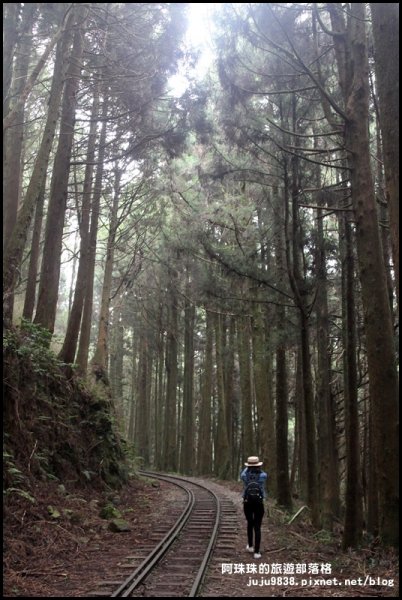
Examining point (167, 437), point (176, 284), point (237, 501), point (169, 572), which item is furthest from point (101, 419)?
point (167, 437)

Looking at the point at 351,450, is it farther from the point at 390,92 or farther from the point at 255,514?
the point at 390,92

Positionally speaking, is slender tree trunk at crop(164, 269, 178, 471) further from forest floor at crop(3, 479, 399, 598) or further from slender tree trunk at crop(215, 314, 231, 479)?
forest floor at crop(3, 479, 399, 598)

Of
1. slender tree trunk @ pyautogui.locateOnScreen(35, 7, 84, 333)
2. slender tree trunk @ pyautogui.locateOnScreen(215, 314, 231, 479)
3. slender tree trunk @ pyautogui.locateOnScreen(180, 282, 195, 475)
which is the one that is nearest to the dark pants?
slender tree trunk @ pyautogui.locateOnScreen(35, 7, 84, 333)

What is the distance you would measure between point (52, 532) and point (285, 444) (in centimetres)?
699

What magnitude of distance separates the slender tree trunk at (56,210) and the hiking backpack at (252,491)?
666cm

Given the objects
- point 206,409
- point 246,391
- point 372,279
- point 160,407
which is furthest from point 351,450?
point 160,407

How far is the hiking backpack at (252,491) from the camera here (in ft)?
26.1

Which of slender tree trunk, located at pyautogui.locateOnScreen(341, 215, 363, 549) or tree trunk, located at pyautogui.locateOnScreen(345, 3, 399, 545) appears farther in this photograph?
slender tree trunk, located at pyautogui.locateOnScreen(341, 215, 363, 549)

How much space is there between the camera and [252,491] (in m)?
7.95

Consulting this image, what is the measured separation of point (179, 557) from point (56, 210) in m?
8.56

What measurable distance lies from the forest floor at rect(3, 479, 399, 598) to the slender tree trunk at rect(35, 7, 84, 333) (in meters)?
4.57

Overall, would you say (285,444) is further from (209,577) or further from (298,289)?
(209,577)

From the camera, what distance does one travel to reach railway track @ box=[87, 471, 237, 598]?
5.94 metres

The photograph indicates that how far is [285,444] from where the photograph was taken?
43.0 ft
